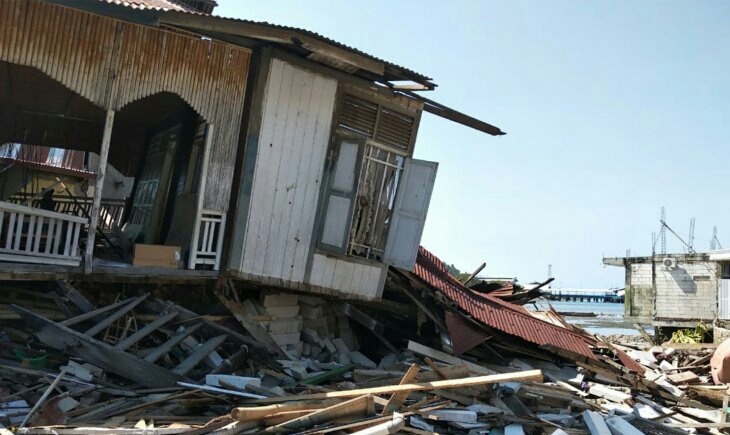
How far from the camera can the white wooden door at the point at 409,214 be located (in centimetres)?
970

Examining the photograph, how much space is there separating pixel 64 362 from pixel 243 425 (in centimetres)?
256

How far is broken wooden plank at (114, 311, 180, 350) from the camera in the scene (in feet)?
23.6

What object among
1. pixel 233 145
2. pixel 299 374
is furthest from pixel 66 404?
pixel 233 145

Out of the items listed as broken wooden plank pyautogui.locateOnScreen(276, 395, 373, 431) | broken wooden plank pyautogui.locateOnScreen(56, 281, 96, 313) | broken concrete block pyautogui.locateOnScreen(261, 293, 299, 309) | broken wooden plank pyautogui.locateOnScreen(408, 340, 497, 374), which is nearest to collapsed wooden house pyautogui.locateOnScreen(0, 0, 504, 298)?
broken wooden plank pyautogui.locateOnScreen(56, 281, 96, 313)

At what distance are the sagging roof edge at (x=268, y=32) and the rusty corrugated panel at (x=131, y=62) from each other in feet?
0.76

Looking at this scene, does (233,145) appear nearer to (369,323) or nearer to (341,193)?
(341,193)

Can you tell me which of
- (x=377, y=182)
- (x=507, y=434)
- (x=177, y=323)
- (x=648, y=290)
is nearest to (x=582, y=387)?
(x=507, y=434)

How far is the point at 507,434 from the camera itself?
262 inches

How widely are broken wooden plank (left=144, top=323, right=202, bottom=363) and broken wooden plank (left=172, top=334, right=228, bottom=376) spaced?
0.23 metres

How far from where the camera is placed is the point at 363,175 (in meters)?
9.46

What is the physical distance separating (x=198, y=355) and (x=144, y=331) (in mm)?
704

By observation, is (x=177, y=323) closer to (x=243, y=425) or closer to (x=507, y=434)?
(x=243, y=425)

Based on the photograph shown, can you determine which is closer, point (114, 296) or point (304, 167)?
point (114, 296)

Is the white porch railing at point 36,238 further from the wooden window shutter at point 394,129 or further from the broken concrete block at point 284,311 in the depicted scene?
the wooden window shutter at point 394,129
